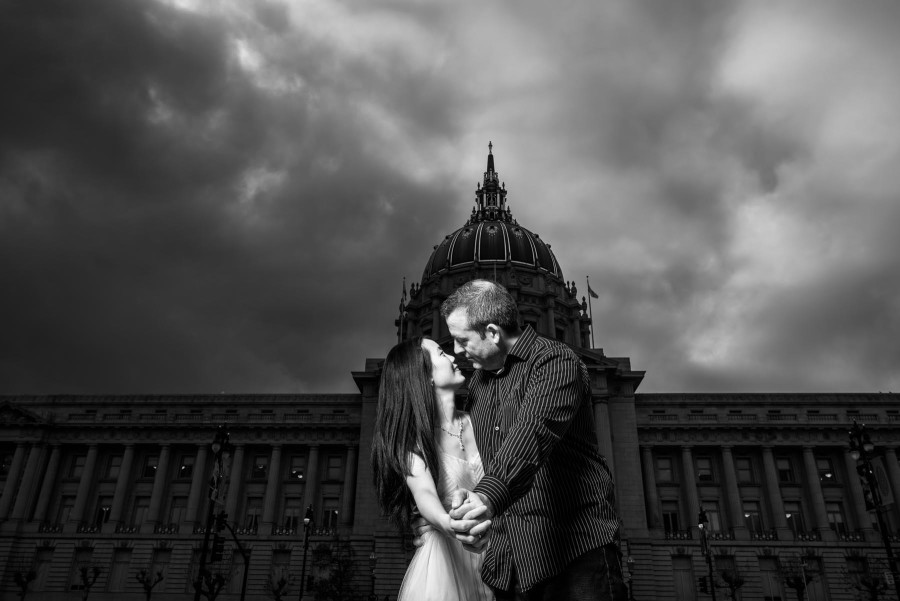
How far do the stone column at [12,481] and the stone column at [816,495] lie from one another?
223 ft

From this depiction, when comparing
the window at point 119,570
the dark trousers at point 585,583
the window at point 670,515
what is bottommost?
the dark trousers at point 585,583

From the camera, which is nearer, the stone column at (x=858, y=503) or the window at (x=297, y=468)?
the stone column at (x=858, y=503)

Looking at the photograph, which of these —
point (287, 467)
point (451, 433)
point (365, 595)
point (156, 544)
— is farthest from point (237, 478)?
point (451, 433)

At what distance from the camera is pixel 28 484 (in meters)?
58.2

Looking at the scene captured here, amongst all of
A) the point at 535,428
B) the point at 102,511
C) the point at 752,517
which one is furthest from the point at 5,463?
the point at 535,428

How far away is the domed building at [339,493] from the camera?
4956cm

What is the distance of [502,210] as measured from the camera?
9712 centimetres

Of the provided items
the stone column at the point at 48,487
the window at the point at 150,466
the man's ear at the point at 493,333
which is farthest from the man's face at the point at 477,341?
the stone column at the point at 48,487

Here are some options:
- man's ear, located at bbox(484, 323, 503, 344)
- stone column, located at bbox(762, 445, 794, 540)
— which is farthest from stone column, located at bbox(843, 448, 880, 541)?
man's ear, located at bbox(484, 323, 503, 344)

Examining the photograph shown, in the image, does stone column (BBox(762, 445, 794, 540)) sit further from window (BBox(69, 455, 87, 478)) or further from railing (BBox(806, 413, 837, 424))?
window (BBox(69, 455, 87, 478))

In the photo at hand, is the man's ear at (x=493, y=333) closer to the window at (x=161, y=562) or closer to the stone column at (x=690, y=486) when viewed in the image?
the stone column at (x=690, y=486)

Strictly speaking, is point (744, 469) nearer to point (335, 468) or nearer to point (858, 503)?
point (858, 503)

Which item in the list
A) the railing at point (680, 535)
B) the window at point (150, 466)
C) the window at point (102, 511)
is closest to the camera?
the railing at point (680, 535)

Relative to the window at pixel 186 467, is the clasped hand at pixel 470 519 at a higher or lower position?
lower
